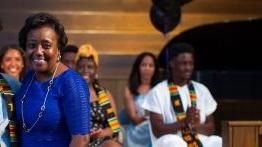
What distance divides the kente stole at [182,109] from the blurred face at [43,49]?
7.27 feet

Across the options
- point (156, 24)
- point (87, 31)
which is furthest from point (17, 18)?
point (156, 24)

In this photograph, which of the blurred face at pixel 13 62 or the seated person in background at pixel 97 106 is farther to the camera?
the blurred face at pixel 13 62

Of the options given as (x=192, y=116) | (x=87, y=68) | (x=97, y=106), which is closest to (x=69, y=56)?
(x=87, y=68)

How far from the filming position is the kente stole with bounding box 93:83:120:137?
17.7 feet

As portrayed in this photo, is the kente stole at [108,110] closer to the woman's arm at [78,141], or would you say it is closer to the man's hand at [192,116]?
the man's hand at [192,116]

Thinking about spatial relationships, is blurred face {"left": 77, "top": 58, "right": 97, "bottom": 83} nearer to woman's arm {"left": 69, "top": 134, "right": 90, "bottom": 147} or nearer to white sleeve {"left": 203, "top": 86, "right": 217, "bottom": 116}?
white sleeve {"left": 203, "top": 86, "right": 217, "bottom": 116}

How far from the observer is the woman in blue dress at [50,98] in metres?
3.33

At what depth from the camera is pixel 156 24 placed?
8.17 metres

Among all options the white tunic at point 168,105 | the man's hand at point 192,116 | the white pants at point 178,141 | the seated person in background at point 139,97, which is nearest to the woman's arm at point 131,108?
the seated person in background at point 139,97

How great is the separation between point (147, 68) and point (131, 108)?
497 millimetres

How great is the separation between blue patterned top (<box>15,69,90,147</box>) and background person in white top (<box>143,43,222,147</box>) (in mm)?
2013

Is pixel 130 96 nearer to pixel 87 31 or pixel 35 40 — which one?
pixel 87 31

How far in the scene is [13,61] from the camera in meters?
5.64

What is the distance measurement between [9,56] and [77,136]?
248cm
